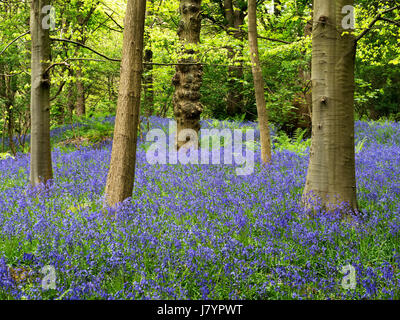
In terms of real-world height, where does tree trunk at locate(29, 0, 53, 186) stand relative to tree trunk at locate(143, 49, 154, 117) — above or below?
below

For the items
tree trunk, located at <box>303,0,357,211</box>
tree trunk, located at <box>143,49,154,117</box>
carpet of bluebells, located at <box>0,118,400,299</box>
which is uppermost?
tree trunk, located at <box>143,49,154,117</box>

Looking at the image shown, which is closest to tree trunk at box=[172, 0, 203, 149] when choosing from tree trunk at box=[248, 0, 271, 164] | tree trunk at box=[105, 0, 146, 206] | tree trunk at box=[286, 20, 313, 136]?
tree trunk at box=[248, 0, 271, 164]

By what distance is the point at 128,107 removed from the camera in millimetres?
4270

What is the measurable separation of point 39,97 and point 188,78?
3895 millimetres

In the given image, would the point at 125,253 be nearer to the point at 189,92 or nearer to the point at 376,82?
the point at 189,92

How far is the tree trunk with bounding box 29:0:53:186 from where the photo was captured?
5.66 meters

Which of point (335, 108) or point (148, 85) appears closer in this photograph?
point (335, 108)

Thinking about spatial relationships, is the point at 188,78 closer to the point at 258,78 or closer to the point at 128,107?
the point at 258,78

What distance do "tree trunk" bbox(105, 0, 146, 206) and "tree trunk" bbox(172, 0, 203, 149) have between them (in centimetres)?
417

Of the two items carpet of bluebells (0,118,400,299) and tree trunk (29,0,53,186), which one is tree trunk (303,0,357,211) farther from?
tree trunk (29,0,53,186)

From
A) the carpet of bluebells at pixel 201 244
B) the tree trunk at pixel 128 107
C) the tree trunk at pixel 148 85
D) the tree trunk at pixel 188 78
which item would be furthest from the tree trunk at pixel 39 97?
the tree trunk at pixel 148 85

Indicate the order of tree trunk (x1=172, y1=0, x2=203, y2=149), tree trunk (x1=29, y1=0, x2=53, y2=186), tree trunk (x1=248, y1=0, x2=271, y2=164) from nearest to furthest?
tree trunk (x1=29, y1=0, x2=53, y2=186)
tree trunk (x1=248, y1=0, x2=271, y2=164)
tree trunk (x1=172, y1=0, x2=203, y2=149)

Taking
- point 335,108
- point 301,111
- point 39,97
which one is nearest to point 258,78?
point 335,108

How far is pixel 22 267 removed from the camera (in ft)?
9.41
